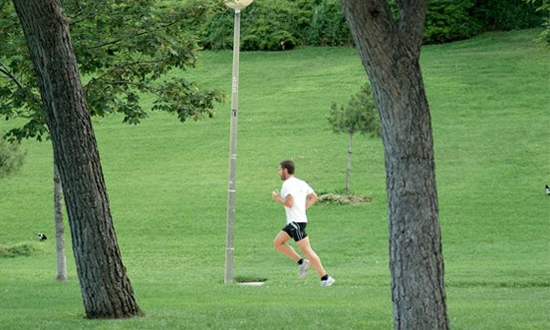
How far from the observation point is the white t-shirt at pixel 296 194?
16.0 m

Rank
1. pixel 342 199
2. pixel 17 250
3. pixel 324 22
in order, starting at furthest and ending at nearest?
pixel 324 22 → pixel 342 199 → pixel 17 250

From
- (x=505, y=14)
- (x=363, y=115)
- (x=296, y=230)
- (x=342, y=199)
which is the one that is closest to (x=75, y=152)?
(x=296, y=230)

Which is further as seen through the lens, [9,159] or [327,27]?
[327,27]

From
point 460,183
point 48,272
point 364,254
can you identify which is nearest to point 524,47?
point 460,183

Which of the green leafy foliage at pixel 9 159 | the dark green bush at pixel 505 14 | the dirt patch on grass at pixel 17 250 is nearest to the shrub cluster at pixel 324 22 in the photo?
the dark green bush at pixel 505 14

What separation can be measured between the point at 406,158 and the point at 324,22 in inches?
1749

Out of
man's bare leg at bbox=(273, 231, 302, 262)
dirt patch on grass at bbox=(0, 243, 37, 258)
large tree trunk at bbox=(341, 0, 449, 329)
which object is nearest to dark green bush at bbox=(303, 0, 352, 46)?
dirt patch on grass at bbox=(0, 243, 37, 258)

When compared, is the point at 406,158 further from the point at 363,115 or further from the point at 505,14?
the point at 505,14

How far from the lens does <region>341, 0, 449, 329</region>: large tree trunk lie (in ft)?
25.0

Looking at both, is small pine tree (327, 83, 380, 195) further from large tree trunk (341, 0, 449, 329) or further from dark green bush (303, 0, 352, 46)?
large tree trunk (341, 0, 449, 329)

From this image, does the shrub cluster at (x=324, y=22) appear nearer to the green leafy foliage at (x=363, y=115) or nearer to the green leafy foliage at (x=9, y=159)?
the green leafy foliage at (x=363, y=115)

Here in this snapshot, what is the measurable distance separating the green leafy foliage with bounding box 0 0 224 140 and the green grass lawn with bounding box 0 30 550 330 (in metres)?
3.15

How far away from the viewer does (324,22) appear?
5141 centimetres

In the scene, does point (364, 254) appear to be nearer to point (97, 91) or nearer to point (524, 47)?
point (97, 91)
